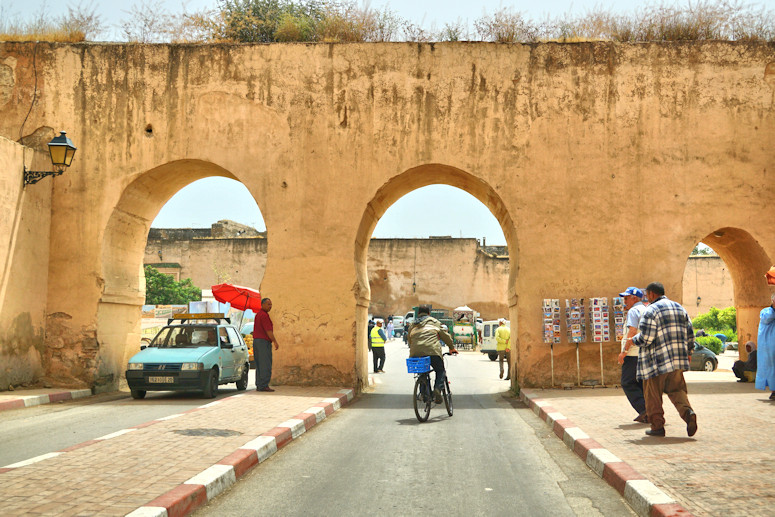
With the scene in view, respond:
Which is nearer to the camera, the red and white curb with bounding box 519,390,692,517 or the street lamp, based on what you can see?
the red and white curb with bounding box 519,390,692,517

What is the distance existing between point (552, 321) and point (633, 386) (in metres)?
4.68

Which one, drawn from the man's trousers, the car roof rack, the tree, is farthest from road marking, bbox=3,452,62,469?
the tree

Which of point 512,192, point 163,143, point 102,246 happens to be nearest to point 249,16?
point 163,143

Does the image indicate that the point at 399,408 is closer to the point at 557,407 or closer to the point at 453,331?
the point at 557,407

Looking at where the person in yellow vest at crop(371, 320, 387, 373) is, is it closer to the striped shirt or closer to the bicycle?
the bicycle

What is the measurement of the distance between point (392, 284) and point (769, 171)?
4414 cm

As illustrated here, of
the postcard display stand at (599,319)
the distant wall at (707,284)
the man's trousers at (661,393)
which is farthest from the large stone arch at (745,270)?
the distant wall at (707,284)

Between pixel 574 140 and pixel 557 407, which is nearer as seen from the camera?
pixel 557 407

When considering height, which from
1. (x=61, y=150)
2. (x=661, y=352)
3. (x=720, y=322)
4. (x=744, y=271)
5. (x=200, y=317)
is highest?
(x=61, y=150)

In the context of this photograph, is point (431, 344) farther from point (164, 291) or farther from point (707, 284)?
point (707, 284)

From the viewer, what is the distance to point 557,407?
1107cm

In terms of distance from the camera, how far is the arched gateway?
1438 cm

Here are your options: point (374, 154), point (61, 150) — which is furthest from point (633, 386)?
point (61, 150)

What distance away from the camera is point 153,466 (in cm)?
637
